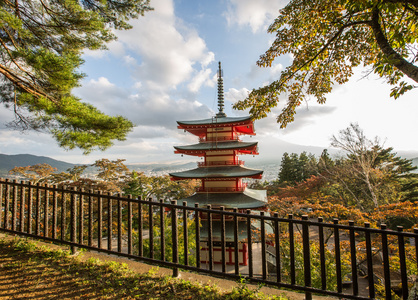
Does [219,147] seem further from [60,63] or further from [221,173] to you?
[60,63]

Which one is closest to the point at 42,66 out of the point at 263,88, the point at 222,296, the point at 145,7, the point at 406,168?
the point at 145,7

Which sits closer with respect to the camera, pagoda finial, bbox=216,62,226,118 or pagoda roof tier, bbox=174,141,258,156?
pagoda roof tier, bbox=174,141,258,156

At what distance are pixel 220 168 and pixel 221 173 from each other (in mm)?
621

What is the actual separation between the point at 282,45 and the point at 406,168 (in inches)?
998

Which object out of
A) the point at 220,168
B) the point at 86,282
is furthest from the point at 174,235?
the point at 220,168

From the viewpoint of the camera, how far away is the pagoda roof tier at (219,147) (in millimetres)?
10680

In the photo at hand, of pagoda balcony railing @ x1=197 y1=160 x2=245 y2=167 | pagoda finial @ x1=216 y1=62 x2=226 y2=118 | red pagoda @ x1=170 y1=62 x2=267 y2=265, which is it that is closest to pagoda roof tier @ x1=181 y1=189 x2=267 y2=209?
red pagoda @ x1=170 y1=62 x2=267 y2=265

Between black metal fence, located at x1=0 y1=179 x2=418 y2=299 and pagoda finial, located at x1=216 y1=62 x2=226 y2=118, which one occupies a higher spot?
pagoda finial, located at x1=216 y1=62 x2=226 y2=118

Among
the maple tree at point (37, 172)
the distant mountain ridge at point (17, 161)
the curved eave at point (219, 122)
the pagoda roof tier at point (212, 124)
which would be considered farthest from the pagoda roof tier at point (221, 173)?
the distant mountain ridge at point (17, 161)

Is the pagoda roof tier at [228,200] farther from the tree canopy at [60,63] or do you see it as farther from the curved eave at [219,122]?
the tree canopy at [60,63]

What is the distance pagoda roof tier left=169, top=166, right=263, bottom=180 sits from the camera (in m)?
10.3

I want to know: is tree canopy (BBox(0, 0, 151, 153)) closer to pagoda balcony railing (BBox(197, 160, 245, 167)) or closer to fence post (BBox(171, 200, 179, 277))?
fence post (BBox(171, 200, 179, 277))

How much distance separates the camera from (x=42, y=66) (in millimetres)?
4828

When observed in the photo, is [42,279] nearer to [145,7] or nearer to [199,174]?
[145,7]
